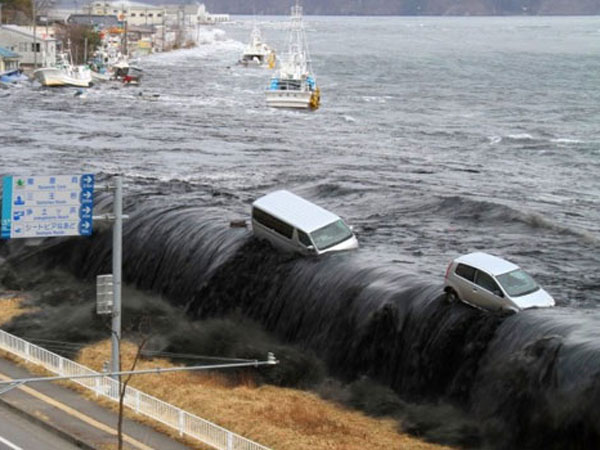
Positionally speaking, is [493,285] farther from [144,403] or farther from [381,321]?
[144,403]

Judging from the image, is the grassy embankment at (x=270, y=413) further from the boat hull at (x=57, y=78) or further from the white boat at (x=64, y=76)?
Answer: the white boat at (x=64, y=76)

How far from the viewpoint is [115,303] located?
27.9 meters

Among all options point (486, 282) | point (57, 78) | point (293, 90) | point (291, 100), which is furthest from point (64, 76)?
point (486, 282)

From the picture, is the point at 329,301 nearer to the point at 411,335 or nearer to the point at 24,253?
the point at 411,335

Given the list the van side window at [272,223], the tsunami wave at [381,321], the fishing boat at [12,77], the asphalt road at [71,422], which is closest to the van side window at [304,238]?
the van side window at [272,223]

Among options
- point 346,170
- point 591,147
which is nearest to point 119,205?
point 346,170

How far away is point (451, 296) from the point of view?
3112 centimetres

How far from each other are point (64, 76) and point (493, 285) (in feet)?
313

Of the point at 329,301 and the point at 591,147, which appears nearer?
the point at 329,301

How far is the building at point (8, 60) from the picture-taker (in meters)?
129

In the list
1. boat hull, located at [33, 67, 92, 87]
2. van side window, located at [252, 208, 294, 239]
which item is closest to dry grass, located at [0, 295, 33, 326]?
van side window, located at [252, 208, 294, 239]

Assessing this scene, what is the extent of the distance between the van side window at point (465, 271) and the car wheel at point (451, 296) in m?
0.68

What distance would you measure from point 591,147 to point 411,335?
1926 inches

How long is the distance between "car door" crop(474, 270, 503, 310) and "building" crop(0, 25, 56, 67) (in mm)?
112156
